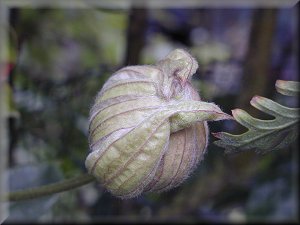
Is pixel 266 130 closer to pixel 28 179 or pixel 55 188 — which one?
pixel 55 188

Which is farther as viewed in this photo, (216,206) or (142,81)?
(216,206)

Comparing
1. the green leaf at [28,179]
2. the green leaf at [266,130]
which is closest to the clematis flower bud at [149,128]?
the green leaf at [266,130]

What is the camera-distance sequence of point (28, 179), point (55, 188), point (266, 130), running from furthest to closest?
point (28, 179) < point (55, 188) < point (266, 130)

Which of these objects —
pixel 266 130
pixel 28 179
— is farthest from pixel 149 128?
pixel 28 179

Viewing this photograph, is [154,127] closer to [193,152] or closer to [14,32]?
[193,152]

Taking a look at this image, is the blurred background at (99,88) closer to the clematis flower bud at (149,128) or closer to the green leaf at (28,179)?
the green leaf at (28,179)

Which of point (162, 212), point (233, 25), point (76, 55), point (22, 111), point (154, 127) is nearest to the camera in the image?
point (154, 127)

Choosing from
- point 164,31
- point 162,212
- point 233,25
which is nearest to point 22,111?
point 162,212
